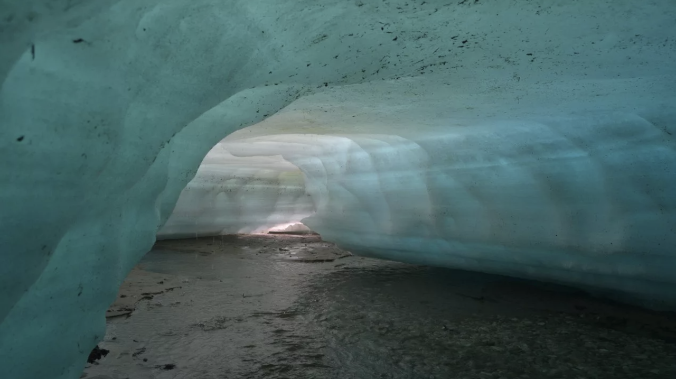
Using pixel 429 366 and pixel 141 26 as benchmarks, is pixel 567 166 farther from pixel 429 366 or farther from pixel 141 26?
pixel 141 26

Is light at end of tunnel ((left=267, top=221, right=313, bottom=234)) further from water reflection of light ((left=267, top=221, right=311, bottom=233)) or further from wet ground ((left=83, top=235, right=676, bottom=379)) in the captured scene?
wet ground ((left=83, top=235, right=676, bottom=379))

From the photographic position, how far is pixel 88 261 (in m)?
1.66

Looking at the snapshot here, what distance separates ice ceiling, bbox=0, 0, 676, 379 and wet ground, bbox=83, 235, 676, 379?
456mm

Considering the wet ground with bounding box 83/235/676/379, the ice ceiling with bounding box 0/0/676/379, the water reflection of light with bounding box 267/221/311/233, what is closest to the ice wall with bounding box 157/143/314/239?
the water reflection of light with bounding box 267/221/311/233

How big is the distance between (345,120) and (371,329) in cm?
153

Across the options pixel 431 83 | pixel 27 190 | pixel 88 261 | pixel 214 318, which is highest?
pixel 431 83

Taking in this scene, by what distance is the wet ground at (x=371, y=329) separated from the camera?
9.21 feet

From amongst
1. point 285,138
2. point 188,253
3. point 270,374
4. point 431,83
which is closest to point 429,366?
point 270,374

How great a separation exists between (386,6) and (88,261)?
127cm

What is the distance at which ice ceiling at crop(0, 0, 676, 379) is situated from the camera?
48.0 inches

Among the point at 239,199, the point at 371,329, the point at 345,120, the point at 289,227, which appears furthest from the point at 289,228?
the point at 371,329

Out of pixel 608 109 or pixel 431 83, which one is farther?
pixel 608 109

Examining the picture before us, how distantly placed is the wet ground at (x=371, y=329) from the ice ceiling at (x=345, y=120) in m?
0.46

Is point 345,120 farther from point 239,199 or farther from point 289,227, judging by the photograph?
point 289,227
